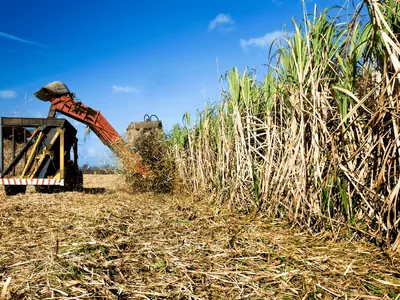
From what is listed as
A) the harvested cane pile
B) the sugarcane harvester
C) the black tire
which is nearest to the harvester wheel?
the sugarcane harvester

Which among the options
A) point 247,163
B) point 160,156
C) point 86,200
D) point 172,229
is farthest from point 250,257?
point 160,156

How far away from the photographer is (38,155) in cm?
697

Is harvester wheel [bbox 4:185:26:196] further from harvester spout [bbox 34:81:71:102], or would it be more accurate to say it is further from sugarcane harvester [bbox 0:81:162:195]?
harvester spout [bbox 34:81:71:102]

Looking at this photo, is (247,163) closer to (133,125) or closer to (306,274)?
(306,274)

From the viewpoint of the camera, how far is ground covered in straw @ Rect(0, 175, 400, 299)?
6.87 feet

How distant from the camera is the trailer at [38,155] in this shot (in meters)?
6.80

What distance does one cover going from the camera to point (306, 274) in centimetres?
234

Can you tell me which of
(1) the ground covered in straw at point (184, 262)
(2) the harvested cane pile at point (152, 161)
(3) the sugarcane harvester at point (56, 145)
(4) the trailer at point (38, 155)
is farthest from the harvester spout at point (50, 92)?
(1) the ground covered in straw at point (184, 262)

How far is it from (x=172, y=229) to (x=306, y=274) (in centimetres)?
162

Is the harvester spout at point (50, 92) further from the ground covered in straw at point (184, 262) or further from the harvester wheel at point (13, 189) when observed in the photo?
the ground covered in straw at point (184, 262)

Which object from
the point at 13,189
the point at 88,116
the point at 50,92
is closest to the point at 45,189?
the point at 13,189

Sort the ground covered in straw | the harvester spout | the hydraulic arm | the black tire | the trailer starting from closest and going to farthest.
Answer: the ground covered in straw → the trailer → the black tire → the hydraulic arm → the harvester spout

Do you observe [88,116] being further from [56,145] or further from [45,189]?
[45,189]

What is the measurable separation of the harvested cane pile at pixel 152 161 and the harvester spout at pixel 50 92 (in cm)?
184
